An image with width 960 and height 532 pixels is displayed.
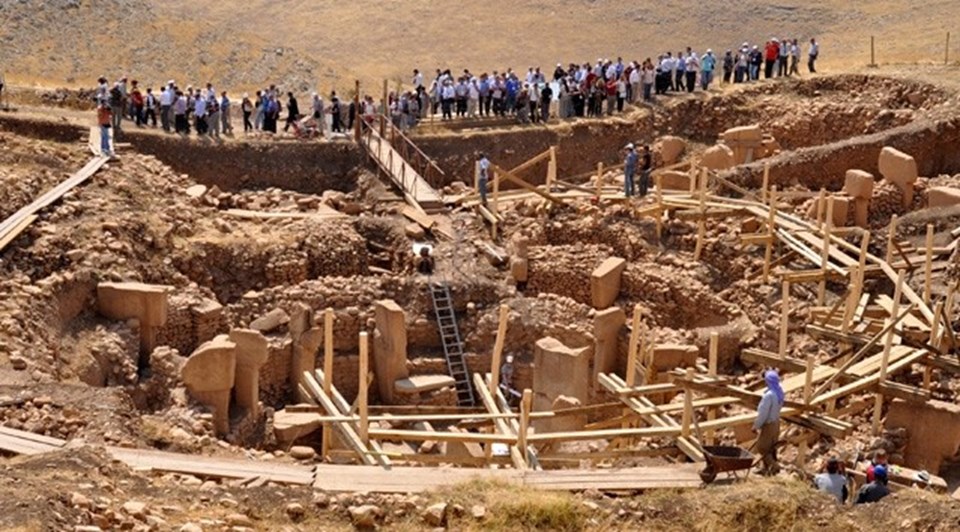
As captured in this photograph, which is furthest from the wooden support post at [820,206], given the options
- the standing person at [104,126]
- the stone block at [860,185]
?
the standing person at [104,126]

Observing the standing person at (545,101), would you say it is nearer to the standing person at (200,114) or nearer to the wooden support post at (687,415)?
the standing person at (200,114)

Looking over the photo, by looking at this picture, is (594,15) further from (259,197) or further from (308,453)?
(308,453)

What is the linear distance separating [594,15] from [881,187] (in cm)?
3971

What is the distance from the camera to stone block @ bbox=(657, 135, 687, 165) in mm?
36406

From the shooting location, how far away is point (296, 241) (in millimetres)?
29797

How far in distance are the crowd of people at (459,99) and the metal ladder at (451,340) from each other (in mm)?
8001

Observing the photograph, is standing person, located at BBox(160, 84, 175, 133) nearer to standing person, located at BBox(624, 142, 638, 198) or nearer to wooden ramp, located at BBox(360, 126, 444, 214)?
wooden ramp, located at BBox(360, 126, 444, 214)

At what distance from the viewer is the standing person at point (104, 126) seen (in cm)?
3109

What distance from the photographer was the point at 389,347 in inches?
1041

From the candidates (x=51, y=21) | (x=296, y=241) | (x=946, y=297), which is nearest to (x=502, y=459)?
(x=946, y=297)

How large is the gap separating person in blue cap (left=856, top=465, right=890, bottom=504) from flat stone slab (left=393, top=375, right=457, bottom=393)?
10625 mm

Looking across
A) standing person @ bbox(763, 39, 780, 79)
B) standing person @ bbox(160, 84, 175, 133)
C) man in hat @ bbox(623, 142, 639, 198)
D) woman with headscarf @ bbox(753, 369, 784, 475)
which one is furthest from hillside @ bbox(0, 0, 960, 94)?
woman with headscarf @ bbox(753, 369, 784, 475)

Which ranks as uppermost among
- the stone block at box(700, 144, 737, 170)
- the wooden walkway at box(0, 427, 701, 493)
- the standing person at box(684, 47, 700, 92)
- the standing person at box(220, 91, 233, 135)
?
the standing person at box(684, 47, 700, 92)

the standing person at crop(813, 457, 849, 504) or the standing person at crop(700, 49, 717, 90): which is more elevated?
the standing person at crop(700, 49, 717, 90)
